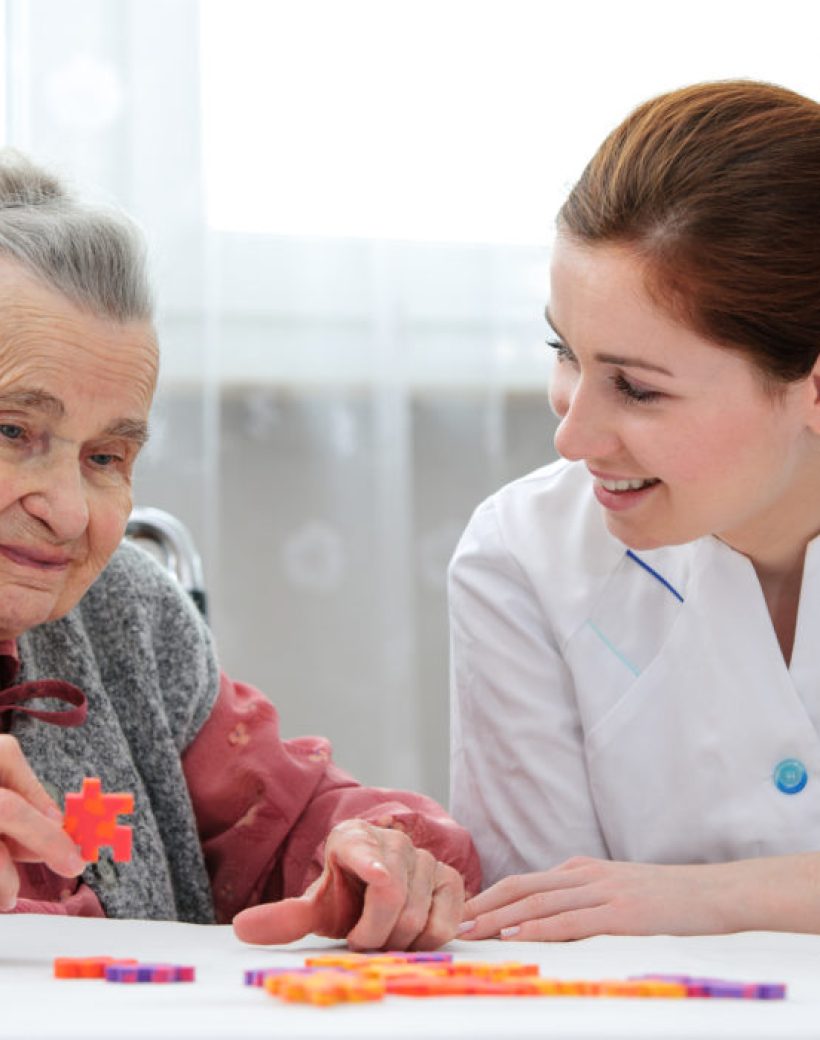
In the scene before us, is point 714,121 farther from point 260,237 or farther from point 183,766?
point 260,237

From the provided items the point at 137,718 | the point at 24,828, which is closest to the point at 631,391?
the point at 137,718

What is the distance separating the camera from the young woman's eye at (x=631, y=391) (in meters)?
1.36

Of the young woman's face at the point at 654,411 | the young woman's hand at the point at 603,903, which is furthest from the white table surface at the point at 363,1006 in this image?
the young woman's face at the point at 654,411

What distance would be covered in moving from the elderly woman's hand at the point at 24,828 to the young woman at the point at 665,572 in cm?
38

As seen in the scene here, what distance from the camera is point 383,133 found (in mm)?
2385

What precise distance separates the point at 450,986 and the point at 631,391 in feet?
2.39

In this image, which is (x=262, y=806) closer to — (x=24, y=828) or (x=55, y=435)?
(x=55, y=435)

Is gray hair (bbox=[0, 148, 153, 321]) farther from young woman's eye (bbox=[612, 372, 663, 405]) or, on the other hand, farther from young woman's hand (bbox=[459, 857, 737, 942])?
young woman's hand (bbox=[459, 857, 737, 942])

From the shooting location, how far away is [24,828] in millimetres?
948

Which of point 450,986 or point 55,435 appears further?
point 55,435

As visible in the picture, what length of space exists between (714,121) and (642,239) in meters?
0.13

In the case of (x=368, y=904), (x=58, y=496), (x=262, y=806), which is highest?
(x=58, y=496)

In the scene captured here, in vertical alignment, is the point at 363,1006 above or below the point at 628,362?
below

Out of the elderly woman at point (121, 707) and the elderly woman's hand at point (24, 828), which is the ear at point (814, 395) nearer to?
the elderly woman at point (121, 707)
